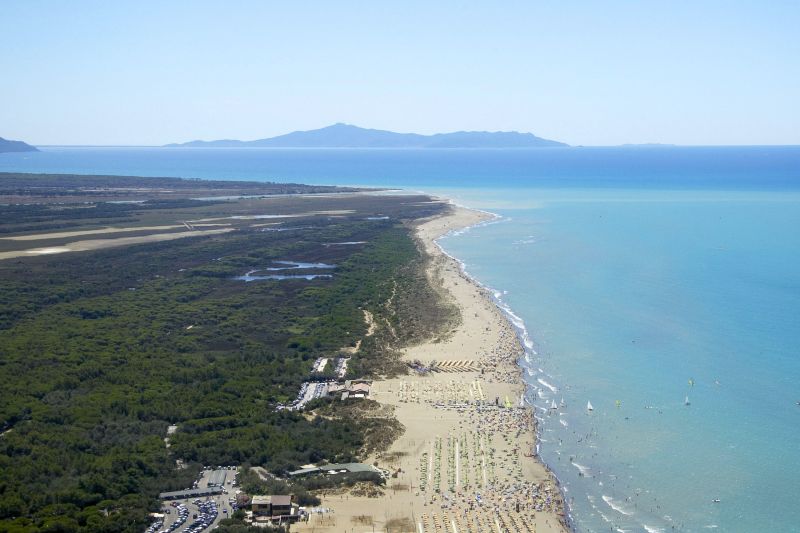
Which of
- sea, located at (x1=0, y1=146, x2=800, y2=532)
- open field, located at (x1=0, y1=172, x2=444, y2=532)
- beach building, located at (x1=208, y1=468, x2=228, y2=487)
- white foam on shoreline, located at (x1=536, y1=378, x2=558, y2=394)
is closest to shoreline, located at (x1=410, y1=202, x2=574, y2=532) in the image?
sea, located at (x1=0, y1=146, x2=800, y2=532)

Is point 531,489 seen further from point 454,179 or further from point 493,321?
point 454,179

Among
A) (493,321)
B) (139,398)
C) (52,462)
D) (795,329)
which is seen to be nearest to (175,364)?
(139,398)

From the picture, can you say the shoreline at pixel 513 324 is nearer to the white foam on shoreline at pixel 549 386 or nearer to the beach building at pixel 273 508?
the white foam on shoreline at pixel 549 386

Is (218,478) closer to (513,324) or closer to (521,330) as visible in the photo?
(521,330)

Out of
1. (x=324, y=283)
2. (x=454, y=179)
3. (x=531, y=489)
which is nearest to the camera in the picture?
(x=531, y=489)

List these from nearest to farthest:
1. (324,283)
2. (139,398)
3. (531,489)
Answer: (531,489)
(139,398)
(324,283)

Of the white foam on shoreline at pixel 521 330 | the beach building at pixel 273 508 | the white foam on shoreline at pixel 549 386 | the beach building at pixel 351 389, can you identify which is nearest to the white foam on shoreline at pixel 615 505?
the white foam on shoreline at pixel 521 330

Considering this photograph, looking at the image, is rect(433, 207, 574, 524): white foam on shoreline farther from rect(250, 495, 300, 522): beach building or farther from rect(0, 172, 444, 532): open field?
rect(250, 495, 300, 522): beach building
